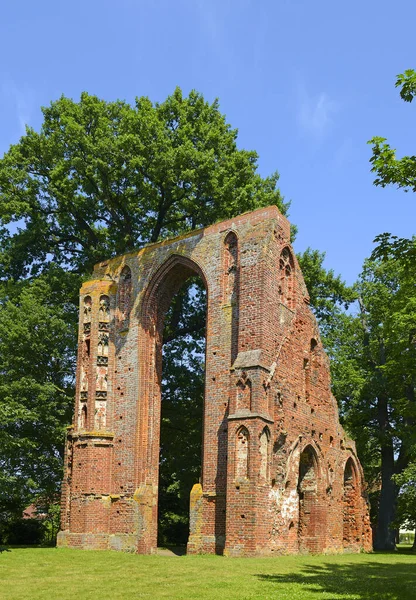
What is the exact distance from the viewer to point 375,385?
27312mm

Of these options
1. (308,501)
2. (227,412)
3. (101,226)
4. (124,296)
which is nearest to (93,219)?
(101,226)

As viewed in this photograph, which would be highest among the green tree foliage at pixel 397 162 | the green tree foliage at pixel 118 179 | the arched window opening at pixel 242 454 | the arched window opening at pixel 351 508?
the green tree foliage at pixel 118 179

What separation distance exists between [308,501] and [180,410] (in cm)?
781

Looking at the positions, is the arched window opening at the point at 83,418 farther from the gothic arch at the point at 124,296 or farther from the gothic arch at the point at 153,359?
the gothic arch at the point at 124,296

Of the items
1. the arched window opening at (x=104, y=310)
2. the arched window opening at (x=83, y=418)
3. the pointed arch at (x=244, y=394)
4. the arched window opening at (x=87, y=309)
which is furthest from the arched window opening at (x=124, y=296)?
the pointed arch at (x=244, y=394)

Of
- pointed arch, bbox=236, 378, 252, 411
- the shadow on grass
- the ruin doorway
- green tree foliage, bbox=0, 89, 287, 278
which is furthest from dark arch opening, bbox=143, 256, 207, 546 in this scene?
the shadow on grass

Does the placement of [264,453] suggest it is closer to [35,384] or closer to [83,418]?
[83,418]

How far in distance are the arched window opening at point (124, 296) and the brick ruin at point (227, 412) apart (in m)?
0.05

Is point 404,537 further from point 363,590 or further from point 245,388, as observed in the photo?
point 363,590

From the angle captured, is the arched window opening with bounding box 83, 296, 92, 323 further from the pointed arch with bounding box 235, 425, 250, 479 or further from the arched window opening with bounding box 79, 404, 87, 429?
the pointed arch with bounding box 235, 425, 250, 479

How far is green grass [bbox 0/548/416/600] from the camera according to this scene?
9586 millimetres

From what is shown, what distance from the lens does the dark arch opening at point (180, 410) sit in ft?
83.3

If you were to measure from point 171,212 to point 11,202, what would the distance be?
587cm

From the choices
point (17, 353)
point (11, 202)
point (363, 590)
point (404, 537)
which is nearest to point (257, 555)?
point (363, 590)
